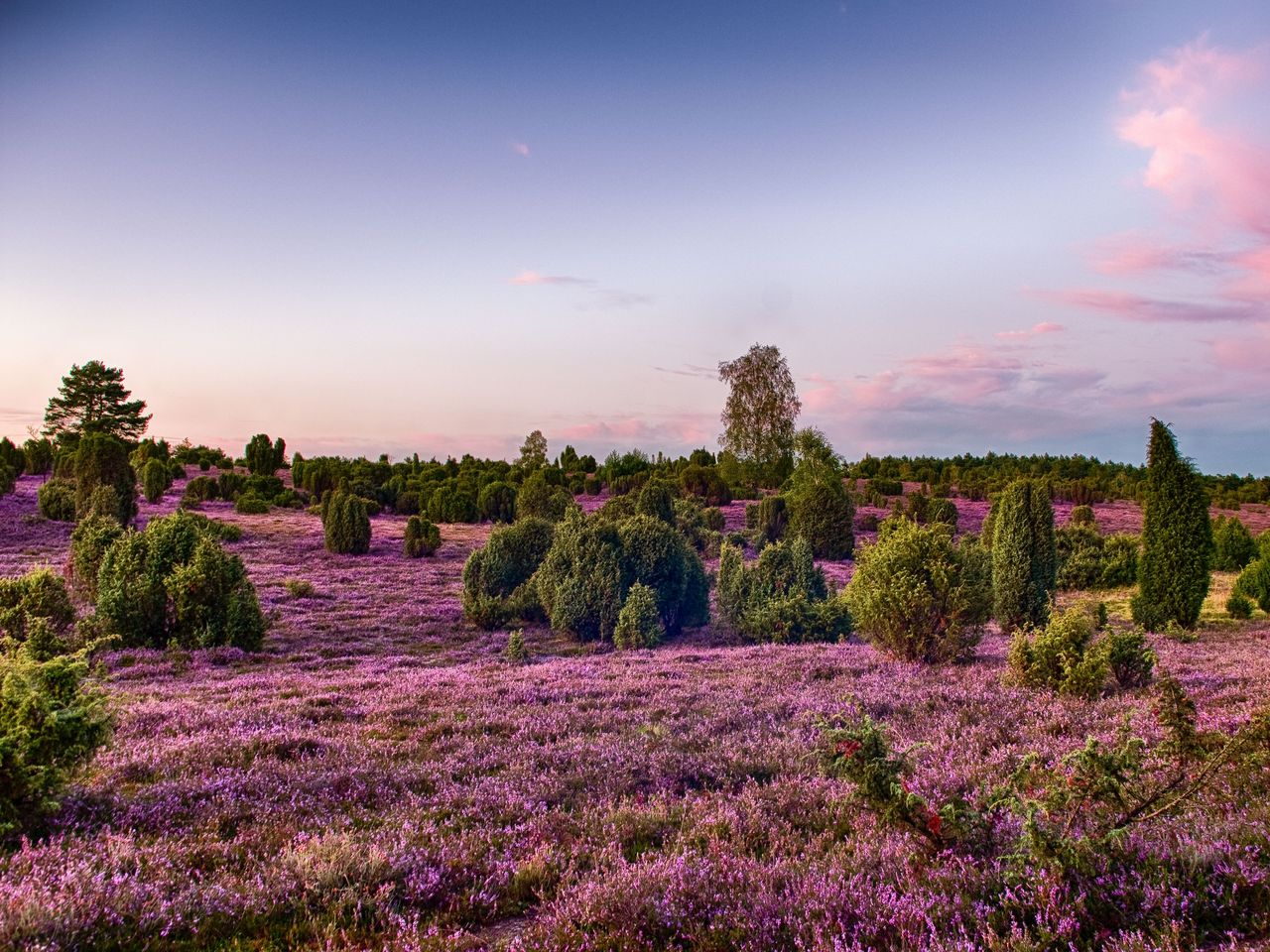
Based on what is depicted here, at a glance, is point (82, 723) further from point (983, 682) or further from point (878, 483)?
point (878, 483)

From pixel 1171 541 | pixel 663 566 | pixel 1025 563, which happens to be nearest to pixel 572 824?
pixel 663 566

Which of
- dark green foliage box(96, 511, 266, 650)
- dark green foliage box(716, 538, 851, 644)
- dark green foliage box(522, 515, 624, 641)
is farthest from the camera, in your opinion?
dark green foliage box(522, 515, 624, 641)

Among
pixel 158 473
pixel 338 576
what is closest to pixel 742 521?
pixel 338 576

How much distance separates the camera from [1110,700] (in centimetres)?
1029

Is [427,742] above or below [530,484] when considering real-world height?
below

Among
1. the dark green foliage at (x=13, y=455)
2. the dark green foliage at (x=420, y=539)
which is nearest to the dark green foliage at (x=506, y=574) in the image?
the dark green foliage at (x=420, y=539)

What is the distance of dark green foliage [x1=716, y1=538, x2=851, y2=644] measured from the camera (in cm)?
2081

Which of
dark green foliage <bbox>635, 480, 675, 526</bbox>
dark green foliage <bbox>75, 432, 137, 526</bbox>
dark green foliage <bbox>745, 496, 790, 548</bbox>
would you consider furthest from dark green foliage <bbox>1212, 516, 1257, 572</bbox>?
dark green foliage <bbox>75, 432, 137, 526</bbox>

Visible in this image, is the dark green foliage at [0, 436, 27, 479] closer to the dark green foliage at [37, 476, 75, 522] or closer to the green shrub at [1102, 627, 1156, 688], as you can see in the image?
the dark green foliage at [37, 476, 75, 522]

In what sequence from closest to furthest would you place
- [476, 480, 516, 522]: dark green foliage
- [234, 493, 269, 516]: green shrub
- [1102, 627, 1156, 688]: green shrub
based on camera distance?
[1102, 627, 1156, 688]: green shrub, [234, 493, 269, 516]: green shrub, [476, 480, 516, 522]: dark green foliage

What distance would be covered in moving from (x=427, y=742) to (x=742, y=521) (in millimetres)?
44291

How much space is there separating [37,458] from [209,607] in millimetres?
63463

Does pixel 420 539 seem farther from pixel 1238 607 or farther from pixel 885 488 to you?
pixel 885 488

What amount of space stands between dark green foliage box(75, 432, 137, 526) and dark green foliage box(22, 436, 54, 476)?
3475 cm
